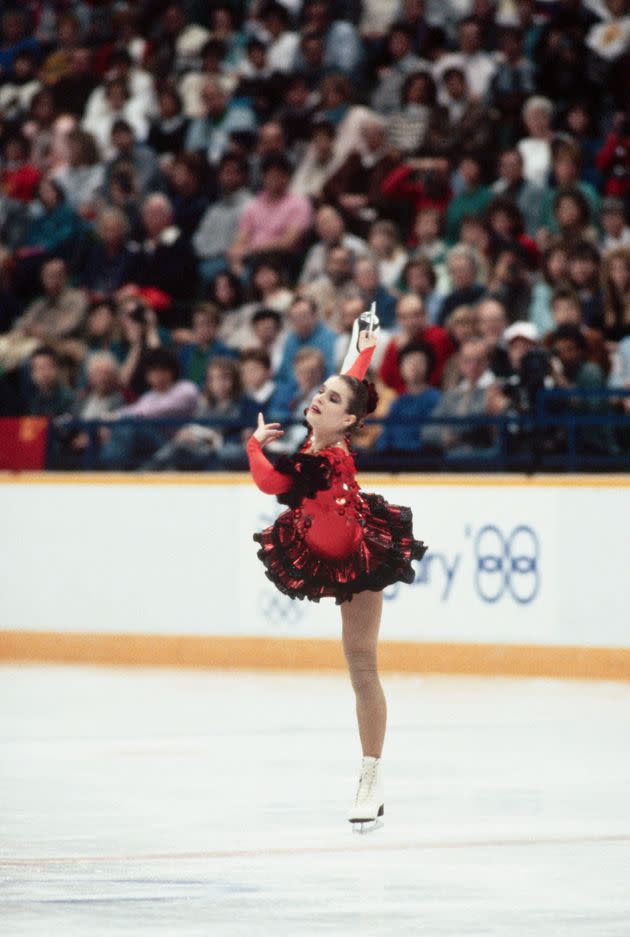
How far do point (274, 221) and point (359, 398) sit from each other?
9.46 meters

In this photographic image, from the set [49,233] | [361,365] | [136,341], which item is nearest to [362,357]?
[361,365]

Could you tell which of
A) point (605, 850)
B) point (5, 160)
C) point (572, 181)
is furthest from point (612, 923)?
point (5, 160)

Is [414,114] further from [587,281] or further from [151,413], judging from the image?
[151,413]

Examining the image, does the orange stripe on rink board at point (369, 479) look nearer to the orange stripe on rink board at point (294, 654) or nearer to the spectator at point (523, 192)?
the orange stripe on rink board at point (294, 654)

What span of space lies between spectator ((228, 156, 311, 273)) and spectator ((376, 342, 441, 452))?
2.86m

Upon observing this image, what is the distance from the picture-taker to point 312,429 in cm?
822

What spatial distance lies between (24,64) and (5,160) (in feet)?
4.75

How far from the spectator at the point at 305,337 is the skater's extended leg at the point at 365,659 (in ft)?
23.5

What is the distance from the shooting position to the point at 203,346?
16.3 m

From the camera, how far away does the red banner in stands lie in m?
15.5

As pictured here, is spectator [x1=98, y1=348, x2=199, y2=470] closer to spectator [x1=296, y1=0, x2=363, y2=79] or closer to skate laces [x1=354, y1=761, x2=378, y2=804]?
spectator [x1=296, y1=0, x2=363, y2=79]

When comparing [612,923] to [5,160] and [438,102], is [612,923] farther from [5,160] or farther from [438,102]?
[5,160]

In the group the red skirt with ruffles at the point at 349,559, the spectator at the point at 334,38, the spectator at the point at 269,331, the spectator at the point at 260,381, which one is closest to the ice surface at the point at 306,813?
the red skirt with ruffles at the point at 349,559

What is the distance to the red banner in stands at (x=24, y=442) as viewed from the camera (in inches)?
612
